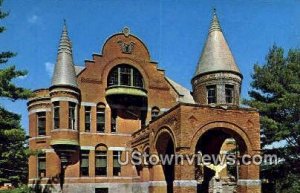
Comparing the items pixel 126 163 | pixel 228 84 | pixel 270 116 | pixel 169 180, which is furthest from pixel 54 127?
pixel 270 116

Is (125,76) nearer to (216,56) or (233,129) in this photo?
(216,56)

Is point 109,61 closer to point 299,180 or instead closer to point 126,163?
point 126,163

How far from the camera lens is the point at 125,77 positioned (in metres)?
34.7

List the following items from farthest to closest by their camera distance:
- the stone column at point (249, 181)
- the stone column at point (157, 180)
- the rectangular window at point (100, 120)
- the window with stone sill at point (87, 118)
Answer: the rectangular window at point (100, 120) → the window with stone sill at point (87, 118) → the stone column at point (157, 180) → the stone column at point (249, 181)

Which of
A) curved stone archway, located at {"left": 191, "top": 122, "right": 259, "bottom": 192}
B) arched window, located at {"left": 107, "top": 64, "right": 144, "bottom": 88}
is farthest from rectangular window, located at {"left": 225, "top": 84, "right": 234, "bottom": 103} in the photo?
arched window, located at {"left": 107, "top": 64, "right": 144, "bottom": 88}

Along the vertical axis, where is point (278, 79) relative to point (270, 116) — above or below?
above

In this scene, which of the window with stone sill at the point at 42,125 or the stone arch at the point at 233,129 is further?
the window with stone sill at the point at 42,125

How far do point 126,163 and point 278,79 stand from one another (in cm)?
1429

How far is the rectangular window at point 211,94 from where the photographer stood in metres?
32.8

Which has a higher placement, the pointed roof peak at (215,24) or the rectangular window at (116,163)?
the pointed roof peak at (215,24)

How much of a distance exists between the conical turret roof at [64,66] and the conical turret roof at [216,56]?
1061 cm

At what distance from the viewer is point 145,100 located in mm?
34688

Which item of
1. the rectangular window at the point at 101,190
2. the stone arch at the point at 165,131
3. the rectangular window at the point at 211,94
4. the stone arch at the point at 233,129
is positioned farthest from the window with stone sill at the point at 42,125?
the stone arch at the point at 233,129

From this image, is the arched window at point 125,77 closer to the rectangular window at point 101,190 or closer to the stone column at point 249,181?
the rectangular window at point 101,190
